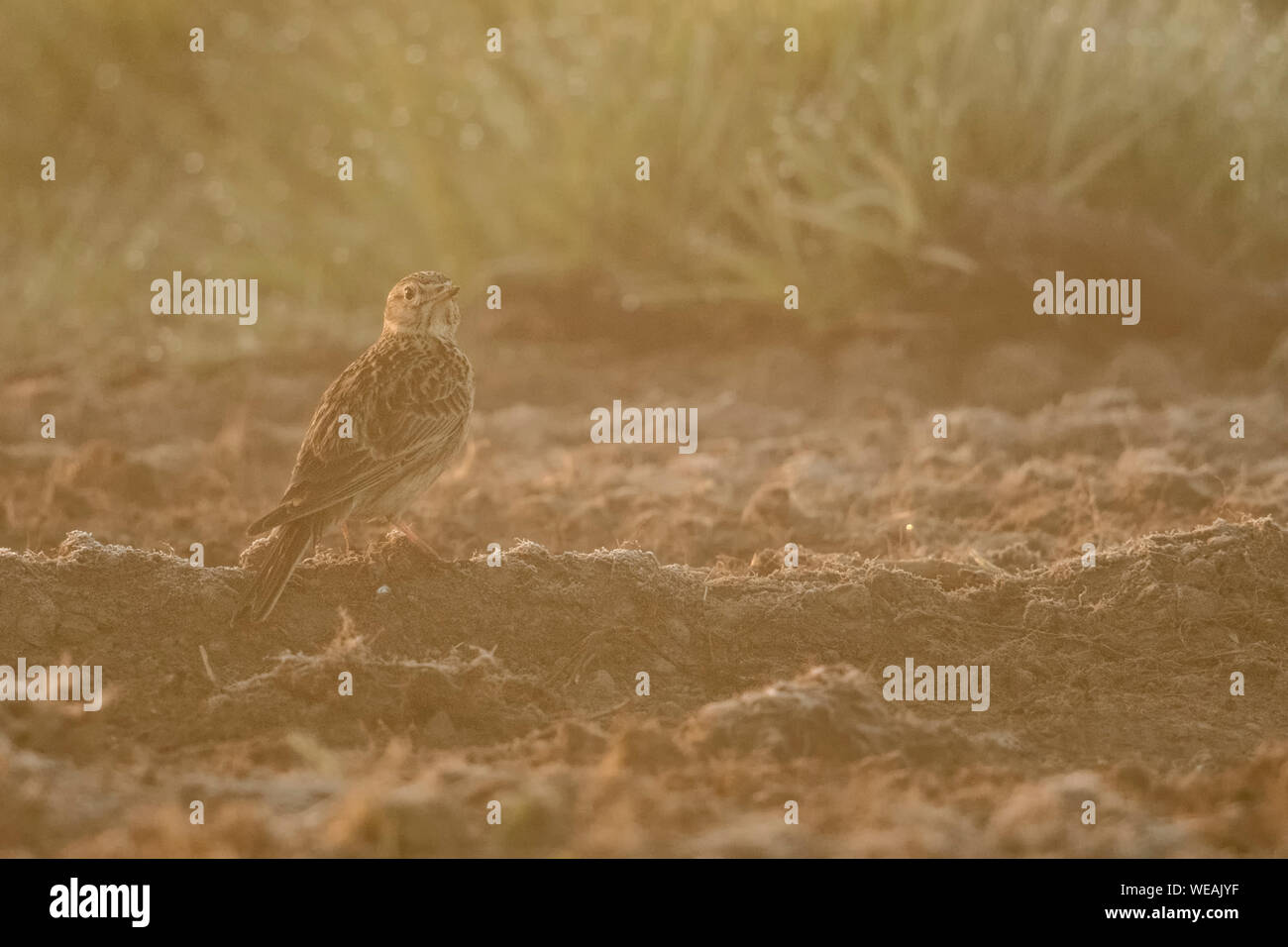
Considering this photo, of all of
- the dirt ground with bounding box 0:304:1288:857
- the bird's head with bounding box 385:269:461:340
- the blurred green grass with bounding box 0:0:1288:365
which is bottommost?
the dirt ground with bounding box 0:304:1288:857

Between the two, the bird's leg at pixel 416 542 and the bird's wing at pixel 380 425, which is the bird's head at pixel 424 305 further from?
the bird's leg at pixel 416 542

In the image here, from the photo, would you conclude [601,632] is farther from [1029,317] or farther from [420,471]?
[1029,317]

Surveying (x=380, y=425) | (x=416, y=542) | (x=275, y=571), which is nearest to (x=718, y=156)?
(x=380, y=425)

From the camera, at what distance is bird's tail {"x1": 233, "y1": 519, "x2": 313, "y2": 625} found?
18.9 feet

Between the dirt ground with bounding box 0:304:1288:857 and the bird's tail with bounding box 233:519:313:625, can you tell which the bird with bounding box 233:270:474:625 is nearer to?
the bird's tail with bounding box 233:519:313:625

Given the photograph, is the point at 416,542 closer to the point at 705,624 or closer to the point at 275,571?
the point at 275,571

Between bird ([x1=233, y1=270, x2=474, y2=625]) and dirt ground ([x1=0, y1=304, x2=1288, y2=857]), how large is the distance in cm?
19

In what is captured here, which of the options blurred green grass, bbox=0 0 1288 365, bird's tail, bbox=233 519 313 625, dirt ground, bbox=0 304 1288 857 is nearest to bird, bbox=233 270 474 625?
bird's tail, bbox=233 519 313 625

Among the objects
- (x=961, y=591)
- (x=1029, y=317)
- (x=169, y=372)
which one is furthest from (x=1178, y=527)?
(x=169, y=372)

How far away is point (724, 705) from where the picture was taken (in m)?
5.19

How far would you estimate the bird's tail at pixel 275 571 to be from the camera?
575 cm

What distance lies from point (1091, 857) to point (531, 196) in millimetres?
7245

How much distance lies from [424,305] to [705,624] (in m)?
1.76

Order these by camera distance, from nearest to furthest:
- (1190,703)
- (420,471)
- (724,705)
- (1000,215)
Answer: (724,705) < (1190,703) < (420,471) < (1000,215)
